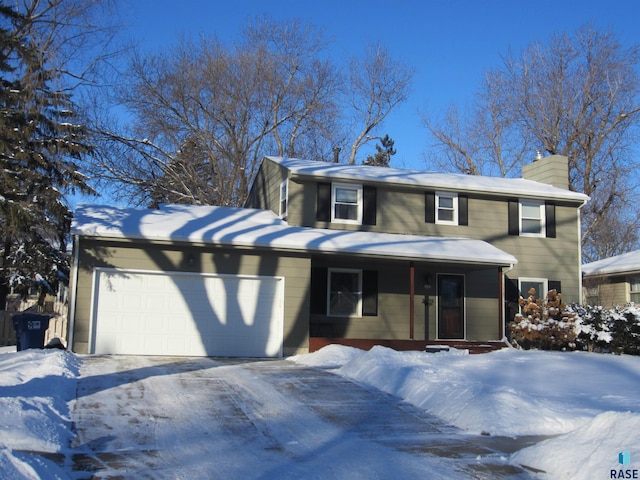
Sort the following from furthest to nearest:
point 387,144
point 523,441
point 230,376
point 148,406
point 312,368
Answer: point 387,144, point 312,368, point 230,376, point 148,406, point 523,441

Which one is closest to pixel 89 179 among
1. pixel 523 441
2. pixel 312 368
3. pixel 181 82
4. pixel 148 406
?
pixel 181 82

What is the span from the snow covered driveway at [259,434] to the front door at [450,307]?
8193mm

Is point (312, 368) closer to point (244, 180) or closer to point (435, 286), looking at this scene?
point (435, 286)

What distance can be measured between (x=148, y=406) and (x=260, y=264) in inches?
284

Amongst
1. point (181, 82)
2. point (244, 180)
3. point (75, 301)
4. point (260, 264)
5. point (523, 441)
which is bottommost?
point (523, 441)

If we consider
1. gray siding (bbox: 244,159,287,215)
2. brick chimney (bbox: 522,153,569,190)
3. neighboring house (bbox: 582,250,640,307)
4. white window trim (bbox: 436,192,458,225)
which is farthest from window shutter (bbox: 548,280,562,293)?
gray siding (bbox: 244,159,287,215)

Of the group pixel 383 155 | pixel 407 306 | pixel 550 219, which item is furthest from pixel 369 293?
pixel 383 155

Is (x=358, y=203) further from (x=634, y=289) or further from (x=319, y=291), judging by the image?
(x=634, y=289)

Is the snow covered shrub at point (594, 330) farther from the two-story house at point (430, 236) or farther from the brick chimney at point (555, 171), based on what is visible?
the brick chimney at point (555, 171)

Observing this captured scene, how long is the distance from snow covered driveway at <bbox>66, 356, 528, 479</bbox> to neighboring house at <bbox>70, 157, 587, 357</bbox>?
392cm

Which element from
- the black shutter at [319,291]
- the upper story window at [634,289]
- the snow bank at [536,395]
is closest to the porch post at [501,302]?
the snow bank at [536,395]

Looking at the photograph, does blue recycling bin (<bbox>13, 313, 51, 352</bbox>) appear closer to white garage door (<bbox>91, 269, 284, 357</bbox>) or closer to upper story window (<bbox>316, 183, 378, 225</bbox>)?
white garage door (<bbox>91, 269, 284, 357</bbox>)

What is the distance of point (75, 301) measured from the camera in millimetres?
13742

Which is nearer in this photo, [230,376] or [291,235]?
[230,376]
